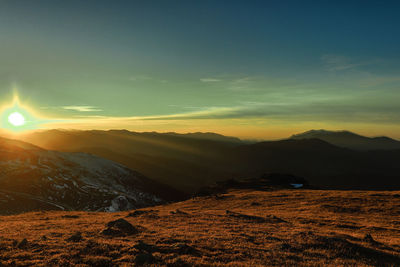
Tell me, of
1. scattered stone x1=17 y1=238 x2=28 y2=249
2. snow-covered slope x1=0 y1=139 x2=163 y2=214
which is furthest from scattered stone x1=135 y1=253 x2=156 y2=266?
snow-covered slope x1=0 y1=139 x2=163 y2=214

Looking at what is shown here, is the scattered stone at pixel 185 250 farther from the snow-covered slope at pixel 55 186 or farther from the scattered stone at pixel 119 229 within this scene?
the snow-covered slope at pixel 55 186

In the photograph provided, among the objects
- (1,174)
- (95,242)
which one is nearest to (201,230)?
(95,242)

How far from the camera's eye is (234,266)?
13.3 meters

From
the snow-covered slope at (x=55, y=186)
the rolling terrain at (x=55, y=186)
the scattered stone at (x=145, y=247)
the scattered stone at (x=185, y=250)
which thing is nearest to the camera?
the scattered stone at (x=185, y=250)

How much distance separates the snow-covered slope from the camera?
270ft

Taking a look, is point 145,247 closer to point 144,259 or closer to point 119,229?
point 144,259

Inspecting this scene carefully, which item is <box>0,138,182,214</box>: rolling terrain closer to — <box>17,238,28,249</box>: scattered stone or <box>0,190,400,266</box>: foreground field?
<box>17,238,28,249</box>: scattered stone

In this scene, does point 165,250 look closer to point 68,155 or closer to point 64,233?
point 64,233

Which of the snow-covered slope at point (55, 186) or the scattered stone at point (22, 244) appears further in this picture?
the snow-covered slope at point (55, 186)

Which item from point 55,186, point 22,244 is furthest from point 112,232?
point 55,186

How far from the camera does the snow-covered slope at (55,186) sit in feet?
270

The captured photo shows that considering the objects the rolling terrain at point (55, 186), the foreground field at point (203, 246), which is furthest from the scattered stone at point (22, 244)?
the rolling terrain at point (55, 186)

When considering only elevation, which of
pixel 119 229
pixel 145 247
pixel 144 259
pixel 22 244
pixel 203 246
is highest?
pixel 144 259

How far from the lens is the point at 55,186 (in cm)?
10056
